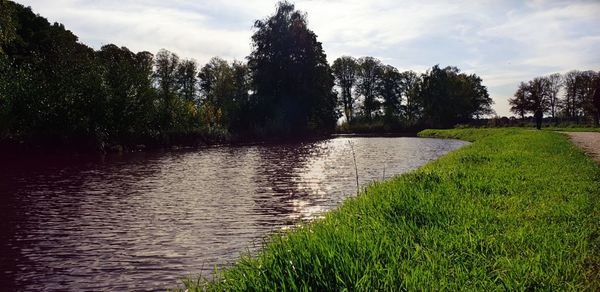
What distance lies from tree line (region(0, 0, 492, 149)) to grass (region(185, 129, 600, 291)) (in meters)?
33.1

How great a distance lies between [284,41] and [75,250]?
65.2m

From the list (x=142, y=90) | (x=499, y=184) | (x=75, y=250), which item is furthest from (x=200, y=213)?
(x=142, y=90)

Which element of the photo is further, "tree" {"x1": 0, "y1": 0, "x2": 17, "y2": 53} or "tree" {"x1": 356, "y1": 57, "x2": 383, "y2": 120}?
"tree" {"x1": 356, "y1": 57, "x2": 383, "y2": 120}

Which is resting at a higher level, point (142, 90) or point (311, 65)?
point (311, 65)

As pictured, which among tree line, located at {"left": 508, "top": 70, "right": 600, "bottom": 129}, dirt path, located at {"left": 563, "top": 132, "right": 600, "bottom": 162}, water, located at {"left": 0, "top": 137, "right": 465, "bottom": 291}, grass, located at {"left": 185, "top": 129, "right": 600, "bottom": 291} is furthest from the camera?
tree line, located at {"left": 508, "top": 70, "right": 600, "bottom": 129}

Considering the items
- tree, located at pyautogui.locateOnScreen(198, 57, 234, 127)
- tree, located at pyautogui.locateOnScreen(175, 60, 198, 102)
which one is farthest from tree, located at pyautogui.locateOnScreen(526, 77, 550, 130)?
tree, located at pyautogui.locateOnScreen(175, 60, 198, 102)

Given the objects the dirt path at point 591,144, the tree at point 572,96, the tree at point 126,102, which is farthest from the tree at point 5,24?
the tree at point 572,96

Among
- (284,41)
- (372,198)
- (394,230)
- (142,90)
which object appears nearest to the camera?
(394,230)

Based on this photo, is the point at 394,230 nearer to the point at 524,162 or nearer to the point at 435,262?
the point at 435,262

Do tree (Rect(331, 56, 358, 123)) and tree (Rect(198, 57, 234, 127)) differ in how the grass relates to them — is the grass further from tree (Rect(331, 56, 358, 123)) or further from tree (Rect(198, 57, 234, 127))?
tree (Rect(331, 56, 358, 123))

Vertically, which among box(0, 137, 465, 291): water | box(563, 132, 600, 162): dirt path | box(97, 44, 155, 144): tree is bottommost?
box(0, 137, 465, 291): water

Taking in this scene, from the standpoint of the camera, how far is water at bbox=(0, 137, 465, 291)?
8039 millimetres

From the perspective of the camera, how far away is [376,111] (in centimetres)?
13275

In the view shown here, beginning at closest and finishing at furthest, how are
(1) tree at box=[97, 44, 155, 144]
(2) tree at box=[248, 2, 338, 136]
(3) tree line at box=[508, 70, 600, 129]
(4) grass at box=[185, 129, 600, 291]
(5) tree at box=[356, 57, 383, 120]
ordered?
(4) grass at box=[185, 129, 600, 291]
(1) tree at box=[97, 44, 155, 144]
(2) tree at box=[248, 2, 338, 136]
(3) tree line at box=[508, 70, 600, 129]
(5) tree at box=[356, 57, 383, 120]
